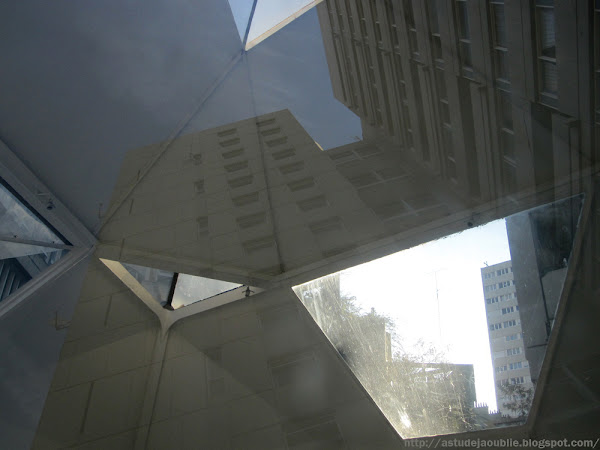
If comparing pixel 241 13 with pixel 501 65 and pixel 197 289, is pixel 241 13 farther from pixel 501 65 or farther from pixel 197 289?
Answer: pixel 197 289

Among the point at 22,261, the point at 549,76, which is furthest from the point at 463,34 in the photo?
the point at 22,261

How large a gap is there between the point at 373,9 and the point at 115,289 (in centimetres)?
489

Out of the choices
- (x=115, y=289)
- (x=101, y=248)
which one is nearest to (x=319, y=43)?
(x=101, y=248)

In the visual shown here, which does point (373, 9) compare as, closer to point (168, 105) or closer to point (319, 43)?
point (319, 43)

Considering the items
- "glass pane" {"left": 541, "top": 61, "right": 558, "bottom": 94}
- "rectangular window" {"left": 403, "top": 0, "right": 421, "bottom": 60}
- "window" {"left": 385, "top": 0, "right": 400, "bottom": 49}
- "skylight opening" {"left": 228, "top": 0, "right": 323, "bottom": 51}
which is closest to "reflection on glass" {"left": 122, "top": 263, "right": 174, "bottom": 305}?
"glass pane" {"left": 541, "top": 61, "right": 558, "bottom": 94}

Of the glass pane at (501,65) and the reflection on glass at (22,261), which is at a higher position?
the glass pane at (501,65)

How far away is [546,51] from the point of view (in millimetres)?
3467

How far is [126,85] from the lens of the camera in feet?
12.0

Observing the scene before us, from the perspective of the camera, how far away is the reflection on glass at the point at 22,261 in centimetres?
316

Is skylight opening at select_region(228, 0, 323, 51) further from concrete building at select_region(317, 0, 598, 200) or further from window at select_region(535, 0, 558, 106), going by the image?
window at select_region(535, 0, 558, 106)

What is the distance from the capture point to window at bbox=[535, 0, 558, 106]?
3.13 meters

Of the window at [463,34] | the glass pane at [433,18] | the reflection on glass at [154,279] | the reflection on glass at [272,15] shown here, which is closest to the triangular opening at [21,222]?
the reflection on glass at [154,279]

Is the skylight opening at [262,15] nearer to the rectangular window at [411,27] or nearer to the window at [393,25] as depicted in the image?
the window at [393,25]

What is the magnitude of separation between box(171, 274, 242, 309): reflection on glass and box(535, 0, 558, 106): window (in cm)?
243
